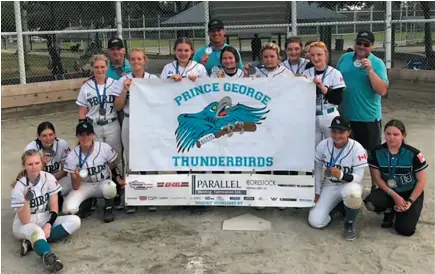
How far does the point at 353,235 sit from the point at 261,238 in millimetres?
829

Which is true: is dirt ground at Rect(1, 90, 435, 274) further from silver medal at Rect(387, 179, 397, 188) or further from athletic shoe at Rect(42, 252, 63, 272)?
silver medal at Rect(387, 179, 397, 188)

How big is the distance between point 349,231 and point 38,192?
2822 mm

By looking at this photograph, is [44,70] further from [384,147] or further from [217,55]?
[384,147]

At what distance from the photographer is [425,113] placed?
10703 millimetres

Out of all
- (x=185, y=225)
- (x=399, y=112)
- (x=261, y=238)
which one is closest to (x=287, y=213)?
(x=261, y=238)

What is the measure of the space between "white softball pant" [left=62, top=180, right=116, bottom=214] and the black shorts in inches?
102

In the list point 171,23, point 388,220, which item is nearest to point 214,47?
point 388,220

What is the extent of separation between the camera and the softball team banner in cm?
513

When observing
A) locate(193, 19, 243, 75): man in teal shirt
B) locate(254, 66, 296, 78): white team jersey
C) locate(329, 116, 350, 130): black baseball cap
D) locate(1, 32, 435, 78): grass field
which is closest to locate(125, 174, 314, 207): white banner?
locate(329, 116, 350, 130): black baseball cap

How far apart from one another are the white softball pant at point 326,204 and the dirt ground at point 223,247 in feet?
0.30

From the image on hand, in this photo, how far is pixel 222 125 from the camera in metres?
5.23

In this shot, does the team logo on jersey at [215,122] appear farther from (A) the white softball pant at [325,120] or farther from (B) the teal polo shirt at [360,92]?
(B) the teal polo shirt at [360,92]

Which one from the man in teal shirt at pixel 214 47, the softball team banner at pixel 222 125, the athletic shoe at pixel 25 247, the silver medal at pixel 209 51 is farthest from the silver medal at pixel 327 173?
the athletic shoe at pixel 25 247

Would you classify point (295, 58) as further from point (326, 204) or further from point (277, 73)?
point (326, 204)
